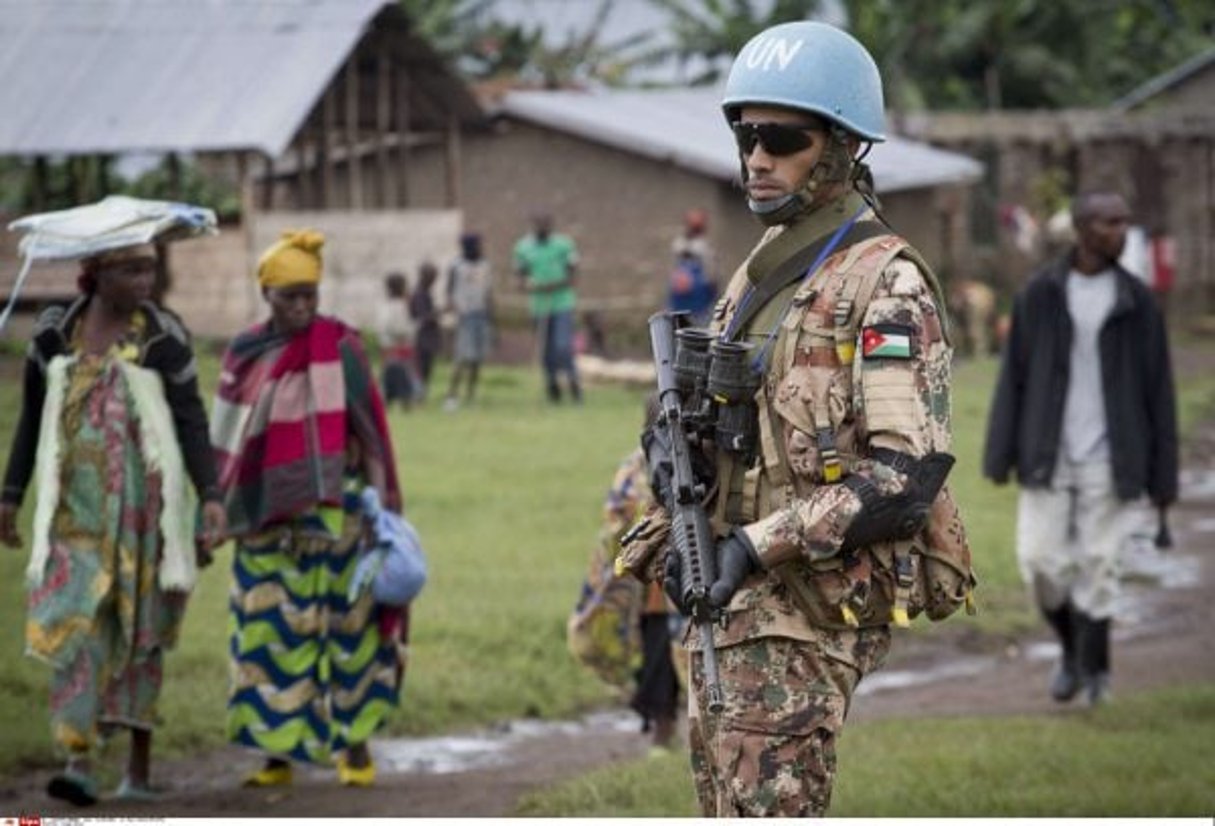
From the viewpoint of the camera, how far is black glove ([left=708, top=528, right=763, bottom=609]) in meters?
4.89

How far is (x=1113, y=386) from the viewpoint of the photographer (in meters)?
10.4

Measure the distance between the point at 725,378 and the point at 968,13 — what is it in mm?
35054

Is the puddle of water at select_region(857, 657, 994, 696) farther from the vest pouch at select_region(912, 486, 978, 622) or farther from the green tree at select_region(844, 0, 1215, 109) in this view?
the green tree at select_region(844, 0, 1215, 109)

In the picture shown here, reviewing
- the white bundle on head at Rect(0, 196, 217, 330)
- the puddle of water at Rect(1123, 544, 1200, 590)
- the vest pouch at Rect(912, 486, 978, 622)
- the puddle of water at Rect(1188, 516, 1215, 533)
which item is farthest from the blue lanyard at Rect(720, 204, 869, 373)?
the puddle of water at Rect(1188, 516, 1215, 533)

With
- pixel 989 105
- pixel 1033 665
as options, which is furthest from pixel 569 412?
pixel 989 105

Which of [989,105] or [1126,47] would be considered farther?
[1126,47]

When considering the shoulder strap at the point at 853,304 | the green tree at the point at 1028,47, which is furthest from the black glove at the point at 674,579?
the green tree at the point at 1028,47

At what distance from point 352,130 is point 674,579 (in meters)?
26.6

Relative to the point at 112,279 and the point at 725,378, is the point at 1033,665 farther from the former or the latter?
the point at 725,378

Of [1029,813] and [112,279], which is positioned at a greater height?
[112,279]

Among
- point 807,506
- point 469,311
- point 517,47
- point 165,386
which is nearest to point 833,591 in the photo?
point 807,506

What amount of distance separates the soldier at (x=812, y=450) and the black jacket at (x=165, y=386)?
3782 mm

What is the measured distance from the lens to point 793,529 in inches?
194

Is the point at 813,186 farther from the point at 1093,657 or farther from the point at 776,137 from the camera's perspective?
the point at 1093,657
